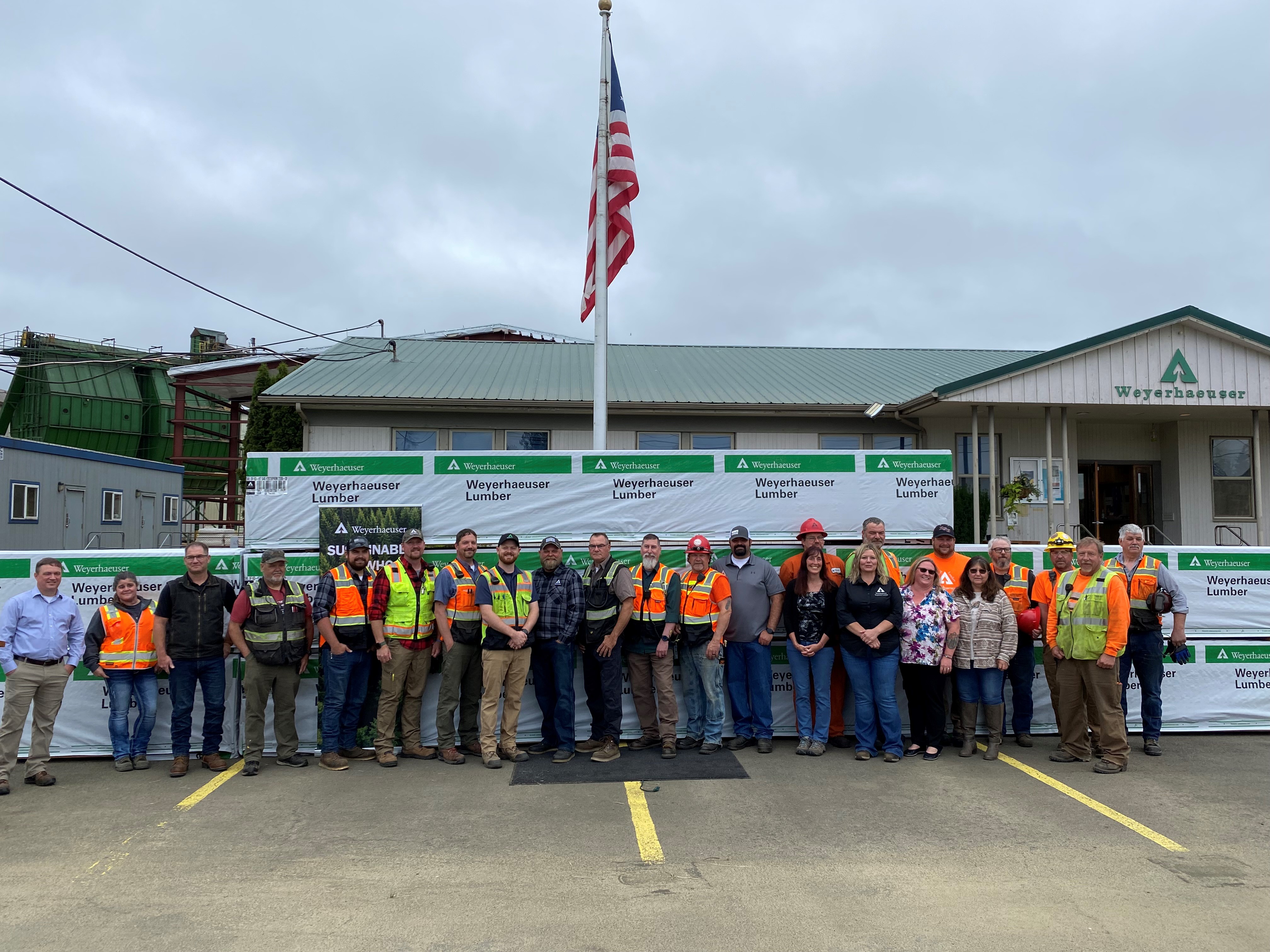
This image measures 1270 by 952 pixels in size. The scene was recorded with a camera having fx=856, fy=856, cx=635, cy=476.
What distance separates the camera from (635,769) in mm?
7023

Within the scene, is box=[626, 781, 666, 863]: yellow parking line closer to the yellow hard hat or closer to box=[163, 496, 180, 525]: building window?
the yellow hard hat

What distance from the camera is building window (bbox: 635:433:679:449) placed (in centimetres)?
1711

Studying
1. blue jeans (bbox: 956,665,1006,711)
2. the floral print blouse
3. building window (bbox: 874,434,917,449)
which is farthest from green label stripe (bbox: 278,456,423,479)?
building window (bbox: 874,434,917,449)

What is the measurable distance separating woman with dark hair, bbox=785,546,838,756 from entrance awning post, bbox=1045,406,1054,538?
9.28 m

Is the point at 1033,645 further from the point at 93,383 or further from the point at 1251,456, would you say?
the point at 93,383

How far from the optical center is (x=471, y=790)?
6.50 meters

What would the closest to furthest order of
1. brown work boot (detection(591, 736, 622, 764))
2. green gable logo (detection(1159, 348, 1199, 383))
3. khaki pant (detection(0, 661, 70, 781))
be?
1. khaki pant (detection(0, 661, 70, 781))
2. brown work boot (detection(591, 736, 622, 764))
3. green gable logo (detection(1159, 348, 1199, 383))

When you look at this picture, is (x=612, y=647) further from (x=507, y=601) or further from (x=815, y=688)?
(x=815, y=688)

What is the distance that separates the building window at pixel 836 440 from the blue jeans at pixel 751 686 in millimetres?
10063

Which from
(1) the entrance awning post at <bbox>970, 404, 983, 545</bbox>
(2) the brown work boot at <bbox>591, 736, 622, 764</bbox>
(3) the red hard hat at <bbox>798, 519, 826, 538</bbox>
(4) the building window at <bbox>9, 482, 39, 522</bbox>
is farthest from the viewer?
(1) the entrance awning post at <bbox>970, 404, 983, 545</bbox>

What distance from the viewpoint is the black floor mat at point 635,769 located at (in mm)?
6754

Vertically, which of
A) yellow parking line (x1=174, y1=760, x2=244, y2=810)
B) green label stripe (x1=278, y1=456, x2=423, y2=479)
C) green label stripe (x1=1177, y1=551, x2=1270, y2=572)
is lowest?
yellow parking line (x1=174, y1=760, x2=244, y2=810)

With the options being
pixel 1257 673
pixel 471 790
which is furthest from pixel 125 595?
pixel 1257 673

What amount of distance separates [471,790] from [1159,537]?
16.7 m
